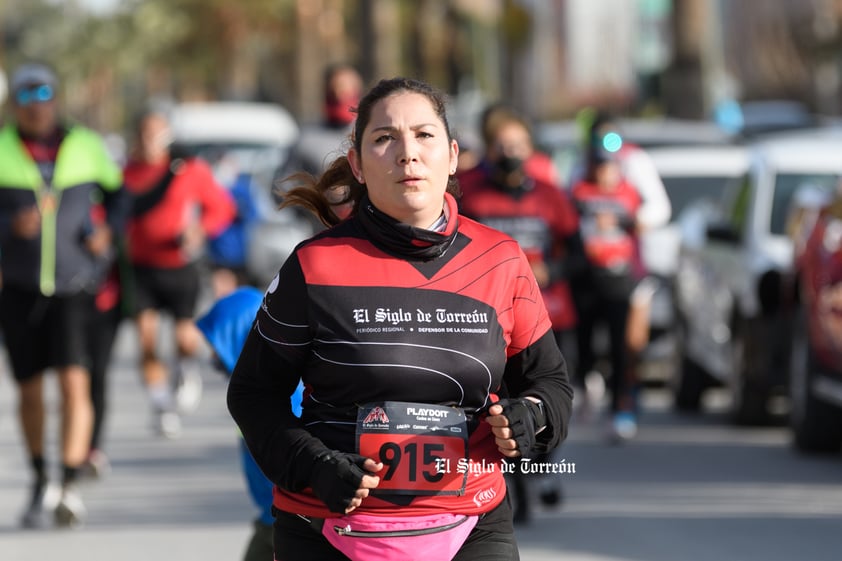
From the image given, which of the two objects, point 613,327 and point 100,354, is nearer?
point 100,354

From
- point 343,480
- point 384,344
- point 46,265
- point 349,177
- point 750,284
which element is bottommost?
point 750,284

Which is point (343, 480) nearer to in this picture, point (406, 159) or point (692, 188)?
point (406, 159)

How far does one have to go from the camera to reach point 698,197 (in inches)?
650

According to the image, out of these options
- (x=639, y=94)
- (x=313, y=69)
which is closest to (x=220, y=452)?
(x=313, y=69)

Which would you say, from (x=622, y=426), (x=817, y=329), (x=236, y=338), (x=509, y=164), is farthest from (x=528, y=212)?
(x=236, y=338)

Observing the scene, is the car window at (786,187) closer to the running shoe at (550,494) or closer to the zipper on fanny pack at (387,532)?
the running shoe at (550,494)

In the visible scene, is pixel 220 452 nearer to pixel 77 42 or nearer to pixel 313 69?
pixel 313 69

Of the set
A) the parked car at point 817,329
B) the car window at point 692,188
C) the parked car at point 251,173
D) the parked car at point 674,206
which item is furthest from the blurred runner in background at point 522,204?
Result: the car window at point 692,188

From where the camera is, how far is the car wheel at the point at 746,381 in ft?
41.2

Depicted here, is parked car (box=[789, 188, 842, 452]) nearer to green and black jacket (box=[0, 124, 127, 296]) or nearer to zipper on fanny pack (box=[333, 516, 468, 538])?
green and black jacket (box=[0, 124, 127, 296])

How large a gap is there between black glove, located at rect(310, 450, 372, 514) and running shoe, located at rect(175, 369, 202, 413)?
10.8 m

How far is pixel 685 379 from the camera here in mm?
14391

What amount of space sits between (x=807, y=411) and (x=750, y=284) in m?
1.40

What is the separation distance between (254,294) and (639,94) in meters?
66.9
